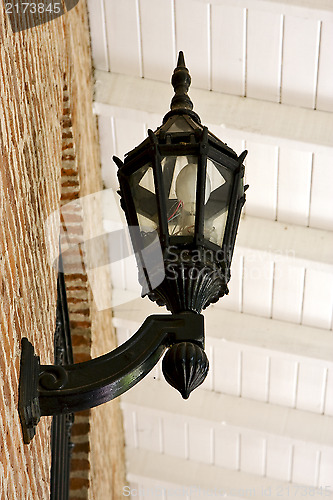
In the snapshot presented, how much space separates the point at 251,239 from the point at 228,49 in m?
1.29

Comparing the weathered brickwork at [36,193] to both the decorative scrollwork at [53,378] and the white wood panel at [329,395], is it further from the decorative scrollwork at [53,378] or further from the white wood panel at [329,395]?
the white wood panel at [329,395]

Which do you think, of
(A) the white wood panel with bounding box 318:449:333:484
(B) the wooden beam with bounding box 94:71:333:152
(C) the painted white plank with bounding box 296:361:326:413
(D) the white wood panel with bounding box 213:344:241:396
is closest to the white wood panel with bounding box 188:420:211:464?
(D) the white wood panel with bounding box 213:344:241:396

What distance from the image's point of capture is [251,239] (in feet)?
16.2

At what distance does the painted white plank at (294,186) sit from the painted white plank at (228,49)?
1.76 feet

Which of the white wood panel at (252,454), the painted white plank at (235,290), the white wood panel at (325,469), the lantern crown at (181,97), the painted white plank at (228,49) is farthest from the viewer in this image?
the white wood panel at (252,454)

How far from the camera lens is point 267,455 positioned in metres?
6.41

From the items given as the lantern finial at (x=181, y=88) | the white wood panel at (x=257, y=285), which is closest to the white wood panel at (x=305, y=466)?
the white wood panel at (x=257, y=285)

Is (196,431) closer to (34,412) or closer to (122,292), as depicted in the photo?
(122,292)

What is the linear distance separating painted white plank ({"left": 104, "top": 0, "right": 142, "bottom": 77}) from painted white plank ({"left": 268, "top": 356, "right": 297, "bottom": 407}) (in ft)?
8.36

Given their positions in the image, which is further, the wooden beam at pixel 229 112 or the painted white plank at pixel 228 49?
the wooden beam at pixel 229 112

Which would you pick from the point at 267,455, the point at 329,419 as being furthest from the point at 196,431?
the point at 329,419

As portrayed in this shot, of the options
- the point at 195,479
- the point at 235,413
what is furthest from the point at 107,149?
the point at 195,479

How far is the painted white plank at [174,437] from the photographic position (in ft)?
21.0

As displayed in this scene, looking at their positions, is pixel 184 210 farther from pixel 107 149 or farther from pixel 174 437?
pixel 174 437
